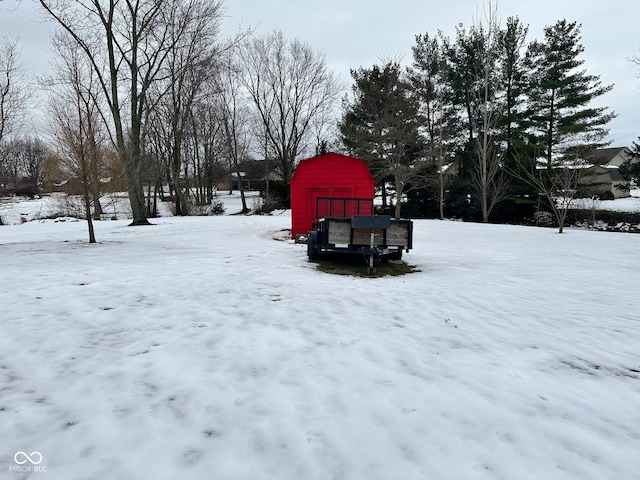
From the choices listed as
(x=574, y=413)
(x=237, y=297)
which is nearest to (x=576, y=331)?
(x=574, y=413)

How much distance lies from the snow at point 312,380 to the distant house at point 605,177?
2473 centimetres

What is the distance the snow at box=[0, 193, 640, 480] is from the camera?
77.3 inches

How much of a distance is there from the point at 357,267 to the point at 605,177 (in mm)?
51772

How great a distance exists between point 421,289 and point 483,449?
4264 mm

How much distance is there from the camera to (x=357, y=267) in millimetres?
8375

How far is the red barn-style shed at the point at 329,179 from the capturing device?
44.3 feet

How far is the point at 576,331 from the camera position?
164 inches

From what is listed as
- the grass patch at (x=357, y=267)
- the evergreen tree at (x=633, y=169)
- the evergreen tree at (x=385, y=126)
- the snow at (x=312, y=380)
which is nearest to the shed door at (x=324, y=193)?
the grass patch at (x=357, y=267)

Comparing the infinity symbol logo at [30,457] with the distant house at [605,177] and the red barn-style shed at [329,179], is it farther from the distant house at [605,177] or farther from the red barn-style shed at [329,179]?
the distant house at [605,177]

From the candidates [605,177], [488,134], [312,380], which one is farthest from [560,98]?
[312,380]

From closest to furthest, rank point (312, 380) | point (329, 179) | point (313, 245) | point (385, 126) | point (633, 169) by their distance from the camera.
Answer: point (312, 380) < point (313, 245) < point (329, 179) < point (385, 126) < point (633, 169)

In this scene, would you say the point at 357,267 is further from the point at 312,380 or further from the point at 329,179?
the point at 329,179

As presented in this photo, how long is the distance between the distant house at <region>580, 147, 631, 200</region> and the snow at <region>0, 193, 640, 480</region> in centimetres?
2473

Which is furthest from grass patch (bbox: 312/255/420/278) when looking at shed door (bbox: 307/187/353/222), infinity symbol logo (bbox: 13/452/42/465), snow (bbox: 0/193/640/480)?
→ infinity symbol logo (bbox: 13/452/42/465)
